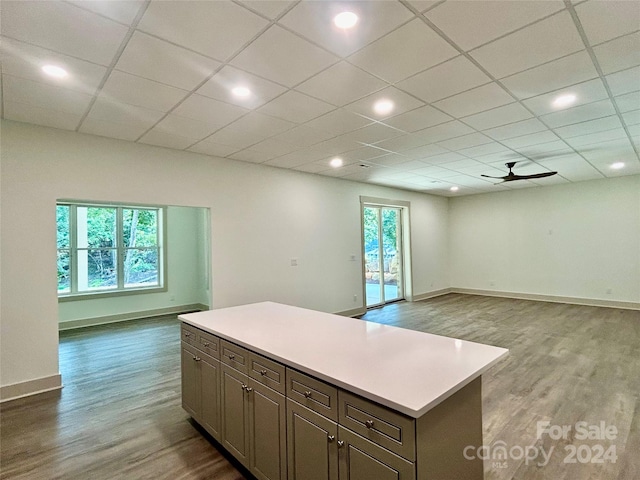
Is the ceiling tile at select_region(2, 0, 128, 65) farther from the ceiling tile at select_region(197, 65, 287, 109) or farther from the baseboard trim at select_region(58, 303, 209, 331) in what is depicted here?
the baseboard trim at select_region(58, 303, 209, 331)

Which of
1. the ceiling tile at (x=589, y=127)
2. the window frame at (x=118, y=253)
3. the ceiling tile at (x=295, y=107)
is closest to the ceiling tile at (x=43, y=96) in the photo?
the ceiling tile at (x=295, y=107)

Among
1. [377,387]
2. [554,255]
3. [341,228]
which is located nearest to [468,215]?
[554,255]

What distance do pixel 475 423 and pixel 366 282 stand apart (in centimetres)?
585

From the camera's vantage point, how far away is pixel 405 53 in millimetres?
2266

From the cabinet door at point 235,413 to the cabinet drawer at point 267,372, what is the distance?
0.45ft

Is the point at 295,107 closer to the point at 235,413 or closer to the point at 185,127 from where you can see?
the point at 185,127

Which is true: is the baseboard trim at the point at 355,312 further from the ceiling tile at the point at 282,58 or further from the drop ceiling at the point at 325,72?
the ceiling tile at the point at 282,58

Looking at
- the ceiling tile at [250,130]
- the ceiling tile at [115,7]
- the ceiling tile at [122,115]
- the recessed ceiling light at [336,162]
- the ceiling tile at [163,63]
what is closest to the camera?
the ceiling tile at [115,7]

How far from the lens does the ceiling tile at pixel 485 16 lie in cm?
180

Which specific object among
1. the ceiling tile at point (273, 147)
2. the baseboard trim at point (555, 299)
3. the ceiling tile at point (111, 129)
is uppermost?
the ceiling tile at point (111, 129)

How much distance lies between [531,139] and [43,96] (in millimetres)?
5390

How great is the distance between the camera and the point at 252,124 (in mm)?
3574

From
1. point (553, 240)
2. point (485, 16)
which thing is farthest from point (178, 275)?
point (553, 240)

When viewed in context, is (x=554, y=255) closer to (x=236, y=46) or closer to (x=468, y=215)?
(x=468, y=215)
